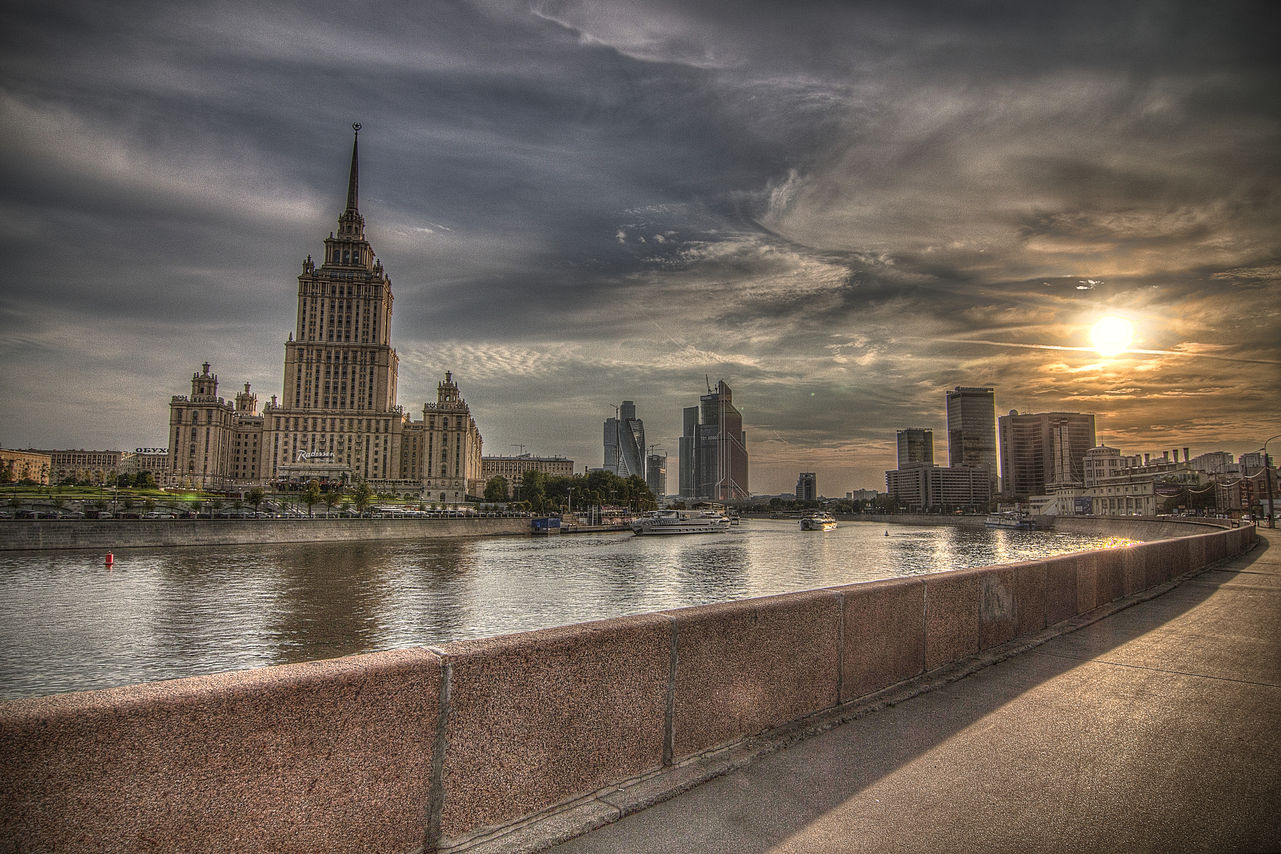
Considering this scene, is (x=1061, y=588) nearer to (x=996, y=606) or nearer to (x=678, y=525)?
(x=996, y=606)

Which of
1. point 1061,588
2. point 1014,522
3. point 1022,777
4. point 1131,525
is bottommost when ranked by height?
point 1014,522

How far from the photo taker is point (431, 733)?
389cm

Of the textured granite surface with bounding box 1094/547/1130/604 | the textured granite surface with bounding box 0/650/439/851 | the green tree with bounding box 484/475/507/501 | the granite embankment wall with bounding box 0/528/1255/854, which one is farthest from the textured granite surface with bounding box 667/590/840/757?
the green tree with bounding box 484/475/507/501

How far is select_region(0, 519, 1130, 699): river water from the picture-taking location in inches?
922

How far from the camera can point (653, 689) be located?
197 inches

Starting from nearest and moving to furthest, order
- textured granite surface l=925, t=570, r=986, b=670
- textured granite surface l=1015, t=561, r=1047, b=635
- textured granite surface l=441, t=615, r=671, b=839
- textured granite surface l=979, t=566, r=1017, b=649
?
textured granite surface l=441, t=615, r=671, b=839 < textured granite surface l=925, t=570, r=986, b=670 < textured granite surface l=979, t=566, r=1017, b=649 < textured granite surface l=1015, t=561, r=1047, b=635

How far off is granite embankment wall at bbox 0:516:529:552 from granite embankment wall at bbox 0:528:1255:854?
67776 millimetres

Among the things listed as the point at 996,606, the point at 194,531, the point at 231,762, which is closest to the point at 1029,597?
the point at 996,606

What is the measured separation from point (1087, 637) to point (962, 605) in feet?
9.25

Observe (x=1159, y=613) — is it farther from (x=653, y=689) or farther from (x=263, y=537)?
(x=263, y=537)

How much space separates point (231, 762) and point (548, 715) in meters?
1.76

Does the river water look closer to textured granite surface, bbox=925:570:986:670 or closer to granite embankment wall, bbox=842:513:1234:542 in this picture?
textured granite surface, bbox=925:570:986:670

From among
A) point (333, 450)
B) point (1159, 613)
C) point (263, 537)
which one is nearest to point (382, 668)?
point (1159, 613)

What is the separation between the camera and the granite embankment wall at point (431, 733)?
292 cm
